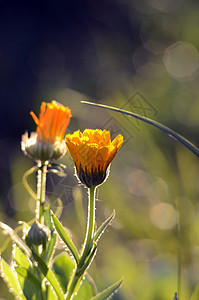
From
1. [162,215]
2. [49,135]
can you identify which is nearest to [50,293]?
[49,135]

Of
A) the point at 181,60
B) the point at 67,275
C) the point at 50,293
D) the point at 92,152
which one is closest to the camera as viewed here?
the point at 92,152

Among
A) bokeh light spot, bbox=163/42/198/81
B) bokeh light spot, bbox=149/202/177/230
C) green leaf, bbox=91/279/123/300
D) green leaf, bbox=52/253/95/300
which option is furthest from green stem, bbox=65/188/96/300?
bokeh light spot, bbox=163/42/198/81

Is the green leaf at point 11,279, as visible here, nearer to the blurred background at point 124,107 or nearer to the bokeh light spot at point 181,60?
the blurred background at point 124,107

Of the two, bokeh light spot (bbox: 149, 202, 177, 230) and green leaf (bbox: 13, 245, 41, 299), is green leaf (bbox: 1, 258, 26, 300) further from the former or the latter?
bokeh light spot (bbox: 149, 202, 177, 230)

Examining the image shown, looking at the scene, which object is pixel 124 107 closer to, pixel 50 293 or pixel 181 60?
pixel 50 293

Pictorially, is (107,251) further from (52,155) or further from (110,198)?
(52,155)
